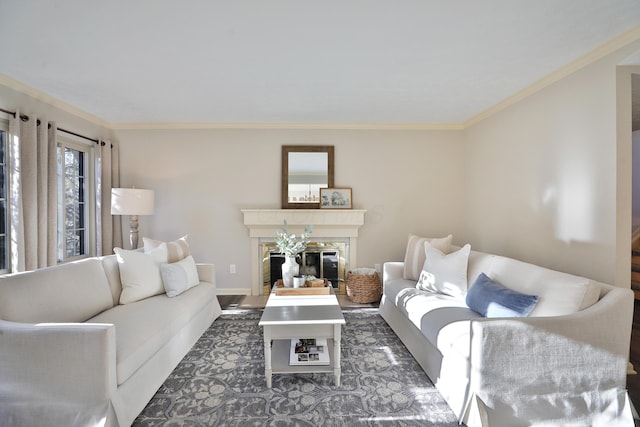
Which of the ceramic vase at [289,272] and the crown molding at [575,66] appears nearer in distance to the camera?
the crown molding at [575,66]

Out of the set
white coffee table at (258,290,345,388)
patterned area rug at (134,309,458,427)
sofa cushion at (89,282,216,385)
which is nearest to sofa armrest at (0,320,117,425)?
sofa cushion at (89,282,216,385)

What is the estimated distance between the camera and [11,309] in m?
1.66

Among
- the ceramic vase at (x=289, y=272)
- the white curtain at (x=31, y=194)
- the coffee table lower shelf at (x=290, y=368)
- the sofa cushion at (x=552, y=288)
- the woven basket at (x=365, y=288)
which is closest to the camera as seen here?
the sofa cushion at (x=552, y=288)

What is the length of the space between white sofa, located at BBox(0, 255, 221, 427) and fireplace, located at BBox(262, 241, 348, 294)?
2.02 metres

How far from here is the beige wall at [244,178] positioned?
415 centimetres

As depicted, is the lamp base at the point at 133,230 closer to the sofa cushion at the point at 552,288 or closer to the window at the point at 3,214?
the window at the point at 3,214

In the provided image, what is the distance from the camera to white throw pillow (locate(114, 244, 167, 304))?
2.46m

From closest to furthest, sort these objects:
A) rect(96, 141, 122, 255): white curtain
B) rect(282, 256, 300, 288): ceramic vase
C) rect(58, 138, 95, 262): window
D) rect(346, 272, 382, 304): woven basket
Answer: rect(282, 256, 300, 288): ceramic vase → rect(58, 138, 95, 262): window → rect(346, 272, 382, 304): woven basket → rect(96, 141, 122, 255): white curtain

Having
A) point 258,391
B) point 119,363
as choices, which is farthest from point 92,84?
point 258,391

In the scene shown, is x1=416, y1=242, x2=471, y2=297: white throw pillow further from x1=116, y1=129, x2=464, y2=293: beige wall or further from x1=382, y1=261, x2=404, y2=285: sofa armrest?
x1=116, y1=129, x2=464, y2=293: beige wall

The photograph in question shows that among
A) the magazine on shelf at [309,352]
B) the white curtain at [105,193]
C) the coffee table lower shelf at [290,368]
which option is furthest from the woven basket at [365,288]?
the white curtain at [105,193]

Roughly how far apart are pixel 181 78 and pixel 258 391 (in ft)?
8.79

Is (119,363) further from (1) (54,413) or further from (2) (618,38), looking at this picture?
(2) (618,38)

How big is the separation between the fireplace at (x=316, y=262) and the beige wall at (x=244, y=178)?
0.82 feet
